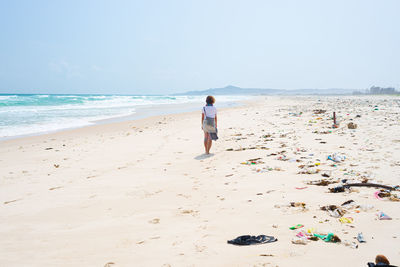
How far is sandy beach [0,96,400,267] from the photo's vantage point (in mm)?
2451

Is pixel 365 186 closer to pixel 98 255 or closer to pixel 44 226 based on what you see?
pixel 98 255

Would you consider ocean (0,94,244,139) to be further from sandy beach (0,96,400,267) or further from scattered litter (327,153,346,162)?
scattered litter (327,153,346,162)

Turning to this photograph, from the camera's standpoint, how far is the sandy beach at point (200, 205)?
2.45m

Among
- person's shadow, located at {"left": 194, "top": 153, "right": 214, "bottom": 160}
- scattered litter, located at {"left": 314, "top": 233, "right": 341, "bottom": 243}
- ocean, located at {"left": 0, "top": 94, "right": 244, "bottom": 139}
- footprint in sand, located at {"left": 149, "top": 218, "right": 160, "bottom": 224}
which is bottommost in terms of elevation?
footprint in sand, located at {"left": 149, "top": 218, "right": 160, "bottom": 224}

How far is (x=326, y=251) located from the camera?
229cm

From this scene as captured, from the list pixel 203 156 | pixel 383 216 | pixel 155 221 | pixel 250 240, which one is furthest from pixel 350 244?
pixel 203 156

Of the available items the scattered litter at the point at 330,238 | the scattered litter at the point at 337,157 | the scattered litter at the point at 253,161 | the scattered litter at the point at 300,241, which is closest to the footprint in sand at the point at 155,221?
the scattered litter at the point at 300,241

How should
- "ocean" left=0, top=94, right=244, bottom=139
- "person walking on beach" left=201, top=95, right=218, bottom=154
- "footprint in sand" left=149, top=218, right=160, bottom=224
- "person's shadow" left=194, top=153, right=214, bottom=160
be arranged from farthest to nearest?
"ocean" left=0, top=94, right=244, bottom=139 < "person walking on beach" left=201, top=95, right=218, bottom=154 < "person's shadow" left=194, top=153, right=214, bottom=160 < "footprint in sand" left=149, top=218, right=160, bottom=224

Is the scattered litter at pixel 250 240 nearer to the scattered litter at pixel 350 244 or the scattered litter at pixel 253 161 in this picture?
the scattered litter at pixel 350 244

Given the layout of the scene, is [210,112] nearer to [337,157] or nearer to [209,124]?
[209,124]

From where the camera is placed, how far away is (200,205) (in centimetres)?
375

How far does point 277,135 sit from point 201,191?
5244mm

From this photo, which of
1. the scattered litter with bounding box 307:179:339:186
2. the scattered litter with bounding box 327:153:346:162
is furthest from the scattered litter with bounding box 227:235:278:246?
the scattered litter with bounding box 327:153:346:162

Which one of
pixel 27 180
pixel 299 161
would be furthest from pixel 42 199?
pixel 299 161
